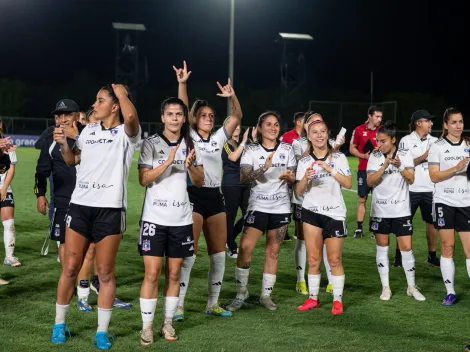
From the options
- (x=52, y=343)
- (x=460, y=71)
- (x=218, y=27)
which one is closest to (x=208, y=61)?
(x=218, y=27)

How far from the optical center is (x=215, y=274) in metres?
6.46

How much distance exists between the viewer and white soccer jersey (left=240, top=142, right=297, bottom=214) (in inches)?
267

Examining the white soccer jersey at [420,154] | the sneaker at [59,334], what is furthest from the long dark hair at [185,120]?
the white soccer jersey at [420,154]

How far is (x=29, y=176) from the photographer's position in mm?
21047

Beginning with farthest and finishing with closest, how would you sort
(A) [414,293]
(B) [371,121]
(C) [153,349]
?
(B) [371,121]
(A) [414,293]
(C) [153,349]

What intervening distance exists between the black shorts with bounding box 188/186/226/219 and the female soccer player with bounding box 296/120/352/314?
924 millimetres

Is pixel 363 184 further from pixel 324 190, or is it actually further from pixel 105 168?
pixel 105 168

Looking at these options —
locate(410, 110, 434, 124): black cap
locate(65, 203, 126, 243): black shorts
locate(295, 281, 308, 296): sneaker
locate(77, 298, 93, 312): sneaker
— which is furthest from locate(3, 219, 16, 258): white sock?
locate(410, 110, 434, 124): black cap

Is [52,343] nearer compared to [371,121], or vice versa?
[52,343]

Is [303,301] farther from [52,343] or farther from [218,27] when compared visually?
[218,27]

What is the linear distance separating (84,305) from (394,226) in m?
3.47

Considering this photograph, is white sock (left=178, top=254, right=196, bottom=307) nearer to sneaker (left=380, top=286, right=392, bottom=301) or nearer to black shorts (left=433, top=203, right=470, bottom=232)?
sneaker (left=380, top=286, right=392, bottom=301)

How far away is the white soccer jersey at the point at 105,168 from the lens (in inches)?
209

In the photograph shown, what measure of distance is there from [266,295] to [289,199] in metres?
1.04
